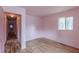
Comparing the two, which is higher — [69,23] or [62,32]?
[69,23]

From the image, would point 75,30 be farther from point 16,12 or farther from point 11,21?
point 11,21

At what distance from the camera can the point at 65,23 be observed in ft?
14.4

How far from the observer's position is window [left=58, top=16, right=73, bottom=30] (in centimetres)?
399

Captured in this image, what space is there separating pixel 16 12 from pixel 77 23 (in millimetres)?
2718

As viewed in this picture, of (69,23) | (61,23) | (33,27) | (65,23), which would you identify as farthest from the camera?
(33,27)

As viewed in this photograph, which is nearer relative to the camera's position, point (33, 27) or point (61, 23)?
point (61, 23)

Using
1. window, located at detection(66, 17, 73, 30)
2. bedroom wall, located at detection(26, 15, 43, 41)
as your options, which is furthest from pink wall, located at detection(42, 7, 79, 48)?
bedroom wall, located at detection(26, 15, 43, 41)

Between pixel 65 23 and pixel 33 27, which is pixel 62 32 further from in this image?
pixel 33 27

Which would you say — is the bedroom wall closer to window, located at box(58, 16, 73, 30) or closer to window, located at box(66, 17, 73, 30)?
window, located at box(58, 16, 73, 30)

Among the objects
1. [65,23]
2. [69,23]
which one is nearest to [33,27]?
[65,23]

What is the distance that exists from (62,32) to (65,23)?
54cm
